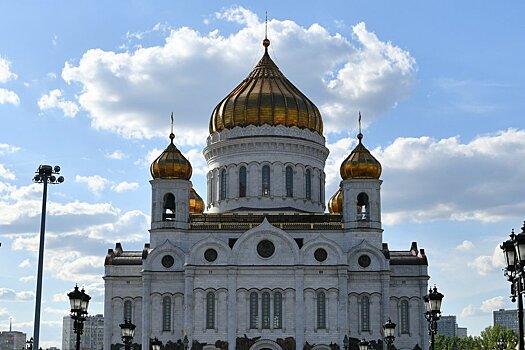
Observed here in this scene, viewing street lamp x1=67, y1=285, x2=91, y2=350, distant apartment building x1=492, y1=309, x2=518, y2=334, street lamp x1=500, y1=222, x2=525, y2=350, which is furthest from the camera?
distant apartment building x1=492, y1=309, x2=518, y2=334

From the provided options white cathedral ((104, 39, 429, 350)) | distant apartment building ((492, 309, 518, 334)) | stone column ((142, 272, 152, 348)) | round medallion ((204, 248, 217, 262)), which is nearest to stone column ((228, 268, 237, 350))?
white cathedral ((104, 39, 429, 350))

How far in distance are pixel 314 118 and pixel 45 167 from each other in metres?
30.1

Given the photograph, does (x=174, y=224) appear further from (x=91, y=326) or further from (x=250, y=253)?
(x=91, y=326)

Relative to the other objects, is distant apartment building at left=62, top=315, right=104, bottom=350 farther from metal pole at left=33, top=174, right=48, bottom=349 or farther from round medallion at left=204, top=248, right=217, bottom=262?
metal pole at left=33, top=174, right=48, bottom=349

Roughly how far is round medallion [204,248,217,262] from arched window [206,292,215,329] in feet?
6.18

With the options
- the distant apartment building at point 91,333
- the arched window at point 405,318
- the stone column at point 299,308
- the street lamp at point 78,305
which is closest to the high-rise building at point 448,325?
the distant apartment building at point 91,333

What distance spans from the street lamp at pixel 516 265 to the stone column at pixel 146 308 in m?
34.6

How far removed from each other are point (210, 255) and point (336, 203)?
10.6 m

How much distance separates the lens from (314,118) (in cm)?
5759

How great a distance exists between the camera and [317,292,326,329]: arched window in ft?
164

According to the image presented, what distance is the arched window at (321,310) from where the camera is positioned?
50000 mm

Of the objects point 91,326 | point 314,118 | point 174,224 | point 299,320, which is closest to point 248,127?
point 314,118

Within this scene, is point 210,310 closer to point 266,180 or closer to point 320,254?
point 320,254

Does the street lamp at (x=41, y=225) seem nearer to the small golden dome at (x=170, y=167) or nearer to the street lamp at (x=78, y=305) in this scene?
the street lamp at (x=78, y=305)
